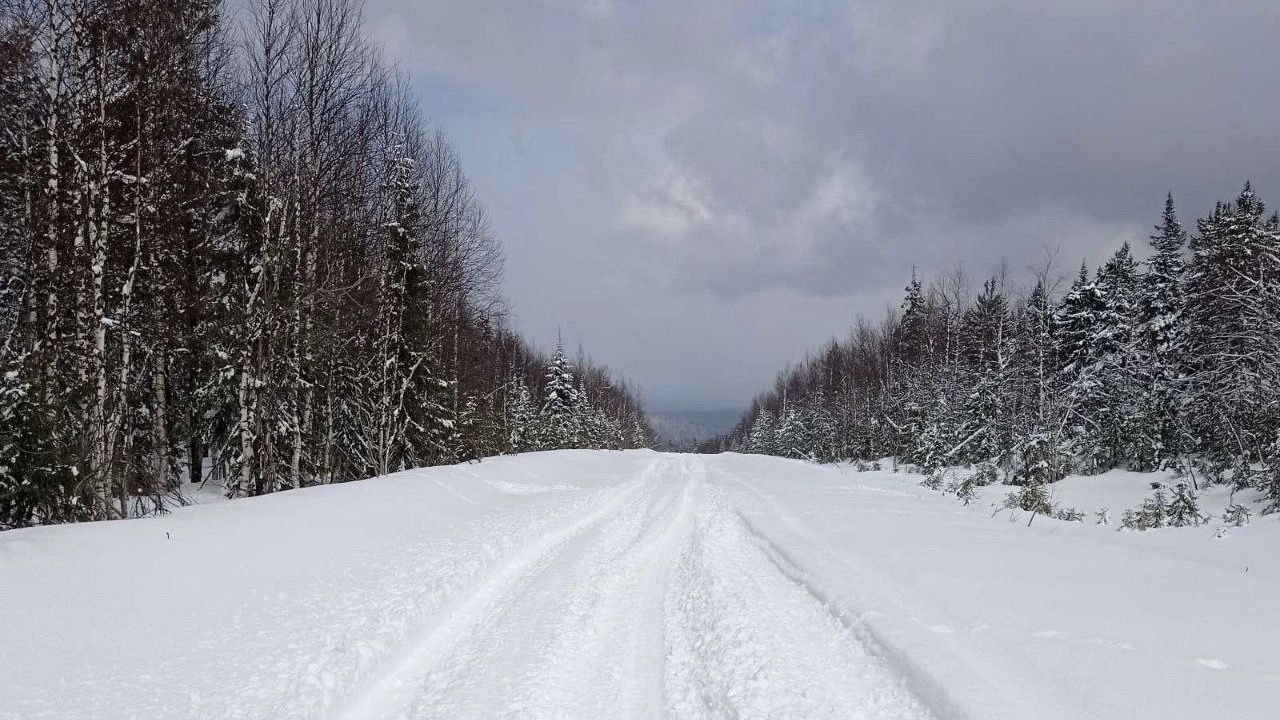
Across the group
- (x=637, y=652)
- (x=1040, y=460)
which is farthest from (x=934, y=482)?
(x=637, y=652)

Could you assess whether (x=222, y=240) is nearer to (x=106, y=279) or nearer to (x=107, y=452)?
(x=106, y=279)

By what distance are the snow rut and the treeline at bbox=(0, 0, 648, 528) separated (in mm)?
5655

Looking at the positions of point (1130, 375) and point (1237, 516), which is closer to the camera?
point (1237, 516)

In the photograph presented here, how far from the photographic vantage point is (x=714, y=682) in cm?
384

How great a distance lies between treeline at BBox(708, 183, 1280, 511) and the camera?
1505cm

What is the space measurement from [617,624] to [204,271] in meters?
14.7

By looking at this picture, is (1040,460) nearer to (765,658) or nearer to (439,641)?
(765,658)

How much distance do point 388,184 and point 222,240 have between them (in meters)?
4.73

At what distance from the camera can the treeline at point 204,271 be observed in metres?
7.91

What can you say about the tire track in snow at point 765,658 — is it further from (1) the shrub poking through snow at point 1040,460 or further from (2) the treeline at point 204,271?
(1) the shrub poking through snow at point 1040,460

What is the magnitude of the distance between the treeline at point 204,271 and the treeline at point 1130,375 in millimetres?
20349

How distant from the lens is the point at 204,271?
46.5 ft

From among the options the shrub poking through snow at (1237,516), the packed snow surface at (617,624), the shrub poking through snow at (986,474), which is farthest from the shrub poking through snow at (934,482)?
the packed snow surface at (617,624)

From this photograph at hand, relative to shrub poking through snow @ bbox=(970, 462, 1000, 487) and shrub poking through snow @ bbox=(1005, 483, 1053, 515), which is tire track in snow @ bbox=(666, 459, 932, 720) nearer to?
shrub poking through snow @ bbox=(1005, 483, 1053, 515)
